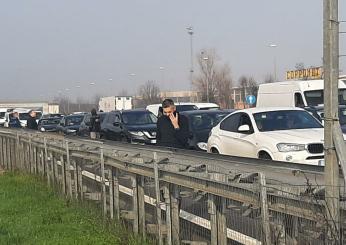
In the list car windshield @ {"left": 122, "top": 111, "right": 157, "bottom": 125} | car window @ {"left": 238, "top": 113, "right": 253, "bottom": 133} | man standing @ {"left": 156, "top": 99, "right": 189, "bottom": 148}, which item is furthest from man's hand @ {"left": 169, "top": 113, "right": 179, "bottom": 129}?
car windshield @ {"left": 122, "top": 111, "right": 157, "bottom": 125}

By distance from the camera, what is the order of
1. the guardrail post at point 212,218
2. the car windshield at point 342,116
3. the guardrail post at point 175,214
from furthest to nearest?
the car windshield at point 342,116 → the guardrail post at point 175,214 → the guardrail post at point 212,218

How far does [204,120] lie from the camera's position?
19.8 m

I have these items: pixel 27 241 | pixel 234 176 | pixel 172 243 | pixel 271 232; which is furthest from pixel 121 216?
pixel 271 232

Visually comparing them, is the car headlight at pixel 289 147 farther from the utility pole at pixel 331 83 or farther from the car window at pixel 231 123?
the utility pole at pixel 331 83

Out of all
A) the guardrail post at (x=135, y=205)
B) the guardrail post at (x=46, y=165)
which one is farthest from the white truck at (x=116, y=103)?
the guardrail post at (x=135, y=205)

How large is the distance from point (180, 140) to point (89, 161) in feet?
5.06

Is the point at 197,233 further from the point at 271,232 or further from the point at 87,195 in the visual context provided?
the point at 87,195

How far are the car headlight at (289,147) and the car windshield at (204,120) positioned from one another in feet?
21.8

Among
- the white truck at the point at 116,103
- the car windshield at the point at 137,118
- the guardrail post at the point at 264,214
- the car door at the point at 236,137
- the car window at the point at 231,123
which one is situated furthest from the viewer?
the white truck at the point at 116,103

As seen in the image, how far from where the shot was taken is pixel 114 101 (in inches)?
2704

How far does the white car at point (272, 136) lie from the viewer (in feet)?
41.2

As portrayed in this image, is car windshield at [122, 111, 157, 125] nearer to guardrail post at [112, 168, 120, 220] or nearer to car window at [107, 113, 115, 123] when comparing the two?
car window at [107, 113, 115, 123]

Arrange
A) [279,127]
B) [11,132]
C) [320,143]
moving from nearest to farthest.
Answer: [320,143] < [279,127] < [11,132]

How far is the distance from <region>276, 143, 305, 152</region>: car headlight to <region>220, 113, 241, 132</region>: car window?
2.10 metres
